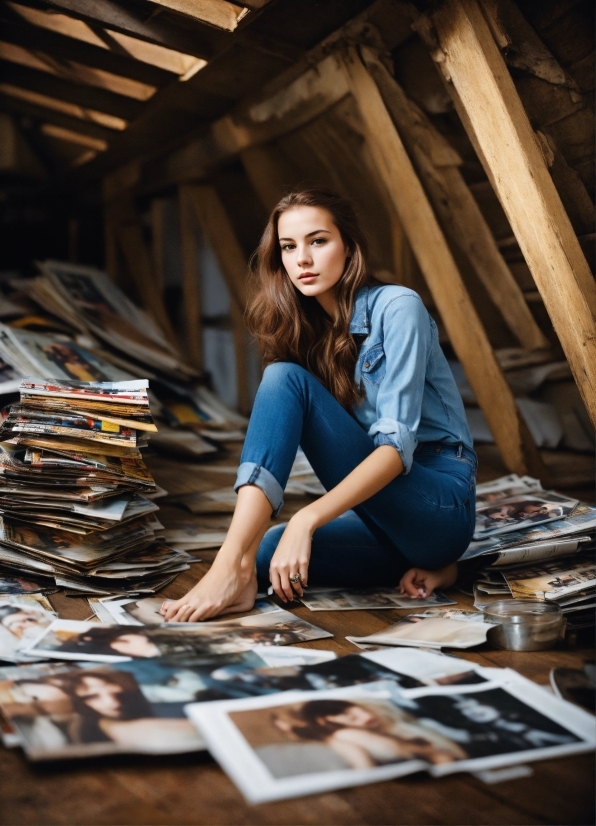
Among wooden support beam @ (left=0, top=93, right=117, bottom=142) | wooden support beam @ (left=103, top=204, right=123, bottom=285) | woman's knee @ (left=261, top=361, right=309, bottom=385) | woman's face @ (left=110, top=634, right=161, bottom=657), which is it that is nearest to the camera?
woman's face @ (left=110, top=634, right=161, bottom=657)

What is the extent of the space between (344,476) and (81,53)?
7.37 feet

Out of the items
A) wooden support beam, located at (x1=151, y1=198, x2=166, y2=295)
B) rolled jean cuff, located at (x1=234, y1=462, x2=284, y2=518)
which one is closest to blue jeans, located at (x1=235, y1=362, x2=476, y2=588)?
rolled jean cuff, located at (x1=234, y1=462, x2=284, y2=518)

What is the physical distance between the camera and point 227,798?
37.4 inches

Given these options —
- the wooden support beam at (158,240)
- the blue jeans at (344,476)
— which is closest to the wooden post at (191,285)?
the wooden support beam at (158,240)

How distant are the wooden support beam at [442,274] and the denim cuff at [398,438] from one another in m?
1.01

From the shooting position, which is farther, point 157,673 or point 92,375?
point 92,375

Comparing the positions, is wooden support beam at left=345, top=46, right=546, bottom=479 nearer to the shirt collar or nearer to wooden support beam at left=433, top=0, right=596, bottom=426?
wooden support beam at left=433, top=0, right=596, bottom=426

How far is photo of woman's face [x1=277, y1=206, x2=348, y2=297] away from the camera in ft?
5.74

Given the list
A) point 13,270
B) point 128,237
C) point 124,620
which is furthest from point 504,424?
point 13,270

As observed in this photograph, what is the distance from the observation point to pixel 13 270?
15.3 feet

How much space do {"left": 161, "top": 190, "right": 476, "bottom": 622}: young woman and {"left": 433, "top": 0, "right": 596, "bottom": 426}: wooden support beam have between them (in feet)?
1.17

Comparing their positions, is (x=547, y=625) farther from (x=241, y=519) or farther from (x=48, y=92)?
(x=48, y=92)

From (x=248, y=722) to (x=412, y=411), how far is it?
76 centimetres

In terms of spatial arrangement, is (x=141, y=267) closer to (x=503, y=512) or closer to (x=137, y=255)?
(x=137, y=255)
